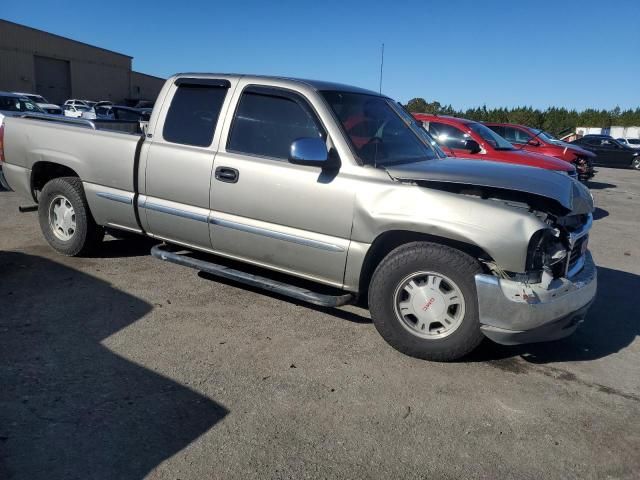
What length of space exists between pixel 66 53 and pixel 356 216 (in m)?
49.2

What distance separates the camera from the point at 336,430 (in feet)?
9.43

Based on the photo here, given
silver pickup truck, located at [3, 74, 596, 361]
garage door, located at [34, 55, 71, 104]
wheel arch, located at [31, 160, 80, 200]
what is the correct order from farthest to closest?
garage door, located at [34, 55, 71, 104] < wheel arch, located at [31, 160, 80, 200] < silver pickup truck, located at [3, 74, 596, 361]

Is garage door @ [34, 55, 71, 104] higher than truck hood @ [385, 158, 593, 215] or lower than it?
higher

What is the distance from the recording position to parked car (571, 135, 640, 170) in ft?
86.0

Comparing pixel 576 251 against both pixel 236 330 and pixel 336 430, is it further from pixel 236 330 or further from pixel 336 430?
pixel 236 330

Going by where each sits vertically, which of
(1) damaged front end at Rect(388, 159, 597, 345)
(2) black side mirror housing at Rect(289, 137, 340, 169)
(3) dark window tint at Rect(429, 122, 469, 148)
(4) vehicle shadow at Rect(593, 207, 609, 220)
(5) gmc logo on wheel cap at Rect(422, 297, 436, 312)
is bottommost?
(4) vehicle shadow at Rect(593, 207, 609, 220)

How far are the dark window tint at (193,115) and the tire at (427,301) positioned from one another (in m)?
1.94

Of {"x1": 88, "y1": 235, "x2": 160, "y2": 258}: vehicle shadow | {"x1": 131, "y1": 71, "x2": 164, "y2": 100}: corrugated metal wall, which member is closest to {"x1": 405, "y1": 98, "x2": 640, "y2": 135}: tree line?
{"x1": 131, "y1": 71, "x2": 164, "y2": 100}: corrugated metal wall

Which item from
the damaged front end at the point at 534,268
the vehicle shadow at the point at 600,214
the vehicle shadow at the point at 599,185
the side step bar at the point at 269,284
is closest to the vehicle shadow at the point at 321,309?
the side step bar at the point at 269,284

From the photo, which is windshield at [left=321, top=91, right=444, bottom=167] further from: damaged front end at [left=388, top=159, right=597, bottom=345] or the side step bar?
the side step bar

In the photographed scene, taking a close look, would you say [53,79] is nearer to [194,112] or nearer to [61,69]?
[61,69]

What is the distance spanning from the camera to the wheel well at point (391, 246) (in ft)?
11.9

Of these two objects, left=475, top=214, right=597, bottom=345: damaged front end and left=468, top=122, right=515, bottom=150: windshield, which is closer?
left=475, top=214, right=597, bottom=345: damaged front end

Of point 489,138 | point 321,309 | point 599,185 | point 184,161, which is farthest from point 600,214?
point 184,161
